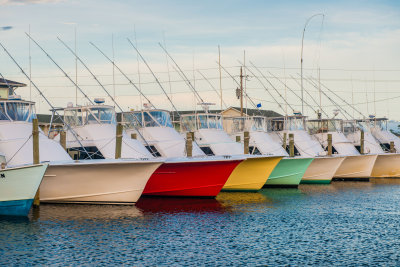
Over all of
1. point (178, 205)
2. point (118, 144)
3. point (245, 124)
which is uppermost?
point (245, 124)

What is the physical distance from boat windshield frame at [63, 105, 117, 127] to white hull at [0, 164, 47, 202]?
904cm

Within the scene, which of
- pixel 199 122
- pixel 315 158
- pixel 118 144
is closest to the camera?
pixel 118 144

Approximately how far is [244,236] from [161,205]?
7.83 metres

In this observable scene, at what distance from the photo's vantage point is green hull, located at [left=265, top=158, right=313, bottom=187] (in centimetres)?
3697

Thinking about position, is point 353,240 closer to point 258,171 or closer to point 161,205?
point 161,205

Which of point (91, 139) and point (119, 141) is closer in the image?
point (119, 141)

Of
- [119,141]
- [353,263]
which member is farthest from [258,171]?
[353,263]

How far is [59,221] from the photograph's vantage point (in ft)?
71.2

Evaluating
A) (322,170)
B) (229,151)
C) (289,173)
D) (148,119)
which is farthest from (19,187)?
(322,170)

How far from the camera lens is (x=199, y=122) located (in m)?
36.9

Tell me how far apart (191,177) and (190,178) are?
3.2 inches

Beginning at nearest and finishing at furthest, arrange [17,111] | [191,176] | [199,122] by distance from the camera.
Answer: [17,111]
[191,176]
[199,122]

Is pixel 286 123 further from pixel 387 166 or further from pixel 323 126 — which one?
pixel 387 166

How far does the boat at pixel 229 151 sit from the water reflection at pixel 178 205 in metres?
3.90
